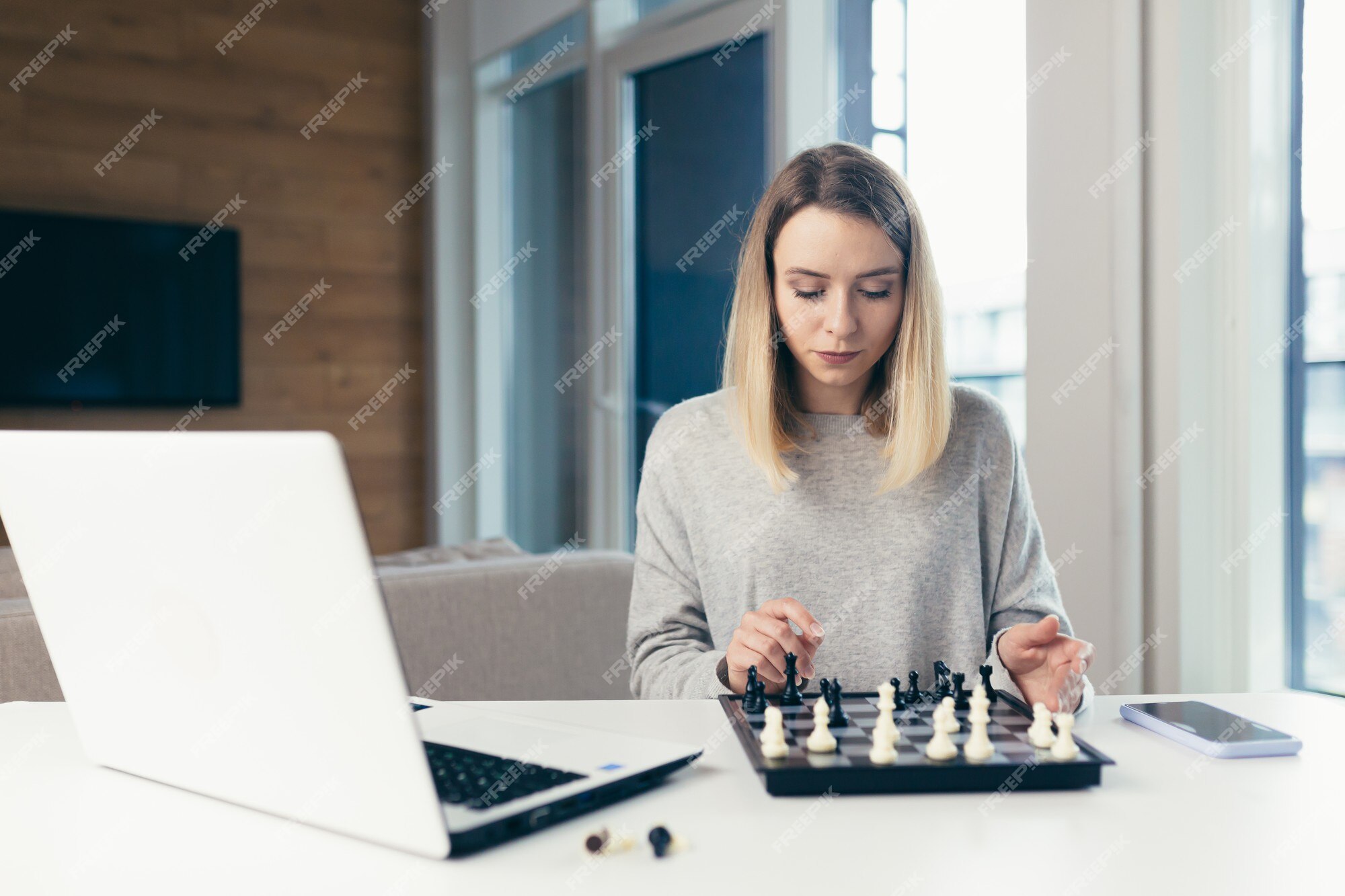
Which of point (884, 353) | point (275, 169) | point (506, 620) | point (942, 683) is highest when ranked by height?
→ point (275, 169)

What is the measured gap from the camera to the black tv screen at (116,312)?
430 cm

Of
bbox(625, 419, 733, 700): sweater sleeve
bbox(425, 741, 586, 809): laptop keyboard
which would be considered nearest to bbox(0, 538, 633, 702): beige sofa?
bbox(625, 419, 733, 700): sweater sleeve

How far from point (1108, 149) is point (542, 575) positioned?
141cm

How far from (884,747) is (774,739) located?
8cm

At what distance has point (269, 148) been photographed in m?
4.88

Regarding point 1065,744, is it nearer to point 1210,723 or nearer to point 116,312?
point 1210,723

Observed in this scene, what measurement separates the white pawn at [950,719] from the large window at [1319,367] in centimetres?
175

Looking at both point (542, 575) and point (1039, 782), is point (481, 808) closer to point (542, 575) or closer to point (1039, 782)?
point (1039, 782)

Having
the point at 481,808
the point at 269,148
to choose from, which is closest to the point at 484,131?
the point at 269,148

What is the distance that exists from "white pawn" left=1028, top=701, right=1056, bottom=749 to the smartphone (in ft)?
0.49

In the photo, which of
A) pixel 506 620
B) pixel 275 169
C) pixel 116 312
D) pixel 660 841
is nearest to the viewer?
pixel 660 841

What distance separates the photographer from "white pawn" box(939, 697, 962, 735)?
0.85 metres

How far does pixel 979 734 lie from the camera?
0.83 metres

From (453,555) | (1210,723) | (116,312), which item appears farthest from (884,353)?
(116,312)
